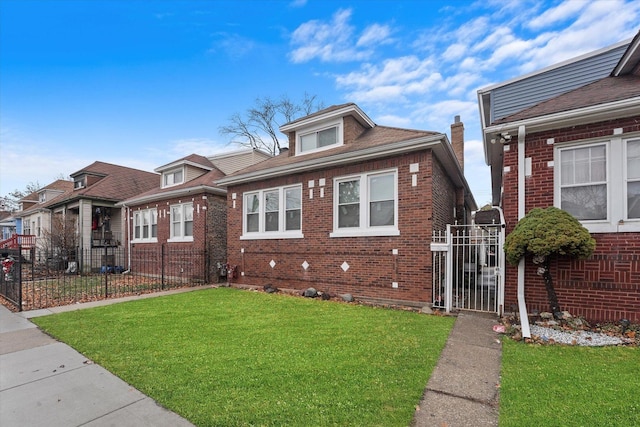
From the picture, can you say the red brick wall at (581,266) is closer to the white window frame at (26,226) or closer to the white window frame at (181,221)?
the white window frame at (181,221)

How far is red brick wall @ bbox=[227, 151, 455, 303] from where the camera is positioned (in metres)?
7.46

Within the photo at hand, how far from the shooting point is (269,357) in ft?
13.6

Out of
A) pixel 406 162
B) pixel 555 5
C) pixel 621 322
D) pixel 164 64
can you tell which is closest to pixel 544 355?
pixel 621 322

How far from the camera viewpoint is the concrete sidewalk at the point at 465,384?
2762mm

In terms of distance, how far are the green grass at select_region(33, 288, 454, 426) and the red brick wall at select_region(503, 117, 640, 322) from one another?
6.40 ft

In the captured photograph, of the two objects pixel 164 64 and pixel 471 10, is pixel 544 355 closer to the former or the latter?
pixel 471 10

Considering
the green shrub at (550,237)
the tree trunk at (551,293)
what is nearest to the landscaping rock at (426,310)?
the green shrub at (550,237)

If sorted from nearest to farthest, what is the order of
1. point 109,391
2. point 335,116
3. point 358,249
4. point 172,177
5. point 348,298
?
point 109,391 → point 348,298 → point 358,249 → point 335,116 → point 172,177

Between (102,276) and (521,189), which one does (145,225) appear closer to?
(102,276)

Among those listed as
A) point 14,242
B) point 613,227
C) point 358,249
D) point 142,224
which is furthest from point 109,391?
point 14,242

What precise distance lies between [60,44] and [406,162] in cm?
1342

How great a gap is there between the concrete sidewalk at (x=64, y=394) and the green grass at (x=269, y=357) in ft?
0.50

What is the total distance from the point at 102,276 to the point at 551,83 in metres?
20.1

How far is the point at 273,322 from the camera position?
6.03 meters
